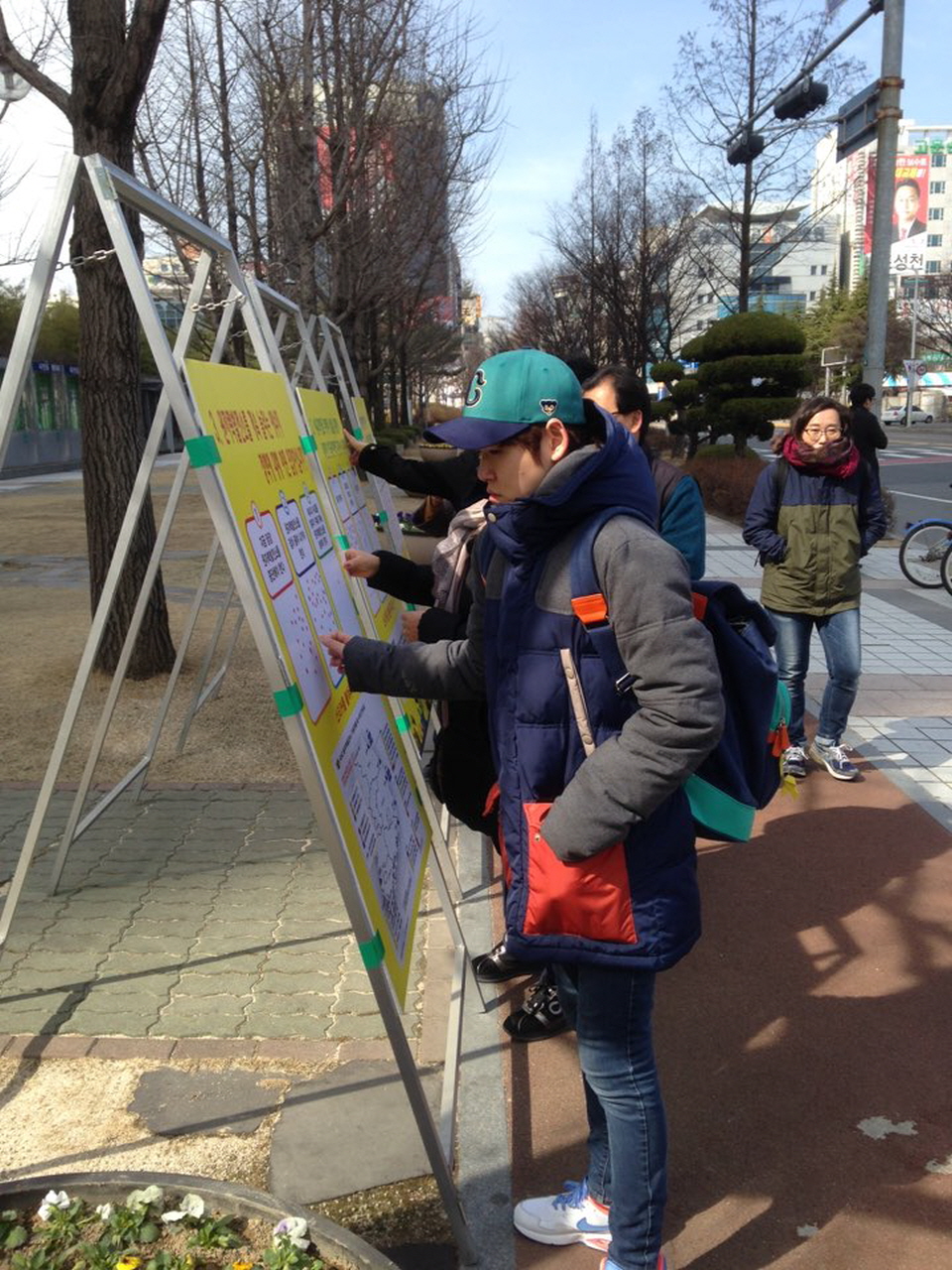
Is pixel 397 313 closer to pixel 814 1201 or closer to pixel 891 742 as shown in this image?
pixel 891 742

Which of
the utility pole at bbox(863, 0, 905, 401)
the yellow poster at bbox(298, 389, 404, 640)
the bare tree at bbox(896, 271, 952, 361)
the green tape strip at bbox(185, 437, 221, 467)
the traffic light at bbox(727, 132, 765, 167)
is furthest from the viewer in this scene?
the bare tree at bbox(896, 271, 952, 361)

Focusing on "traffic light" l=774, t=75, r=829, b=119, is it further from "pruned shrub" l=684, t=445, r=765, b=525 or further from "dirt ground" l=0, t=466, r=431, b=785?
"dirt ground" l=0, t=466, r=431, b=785

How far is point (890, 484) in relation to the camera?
2669 cm

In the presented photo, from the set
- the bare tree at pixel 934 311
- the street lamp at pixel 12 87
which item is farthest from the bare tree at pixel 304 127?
the bare tree at pixel 934 311

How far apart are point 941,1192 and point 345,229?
44.1 feet

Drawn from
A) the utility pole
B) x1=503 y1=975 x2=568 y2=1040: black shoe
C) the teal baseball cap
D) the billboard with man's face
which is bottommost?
x1=503 y1=975 x2=568 y2=1040: black shoe

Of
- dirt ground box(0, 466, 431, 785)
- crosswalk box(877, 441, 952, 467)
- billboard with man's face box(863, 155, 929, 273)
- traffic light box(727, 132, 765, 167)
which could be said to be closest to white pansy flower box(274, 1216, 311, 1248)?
dirt ground box(0, 466, 431, 785)

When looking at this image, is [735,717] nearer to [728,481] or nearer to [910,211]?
[728,481]

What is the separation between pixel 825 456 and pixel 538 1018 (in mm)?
3069

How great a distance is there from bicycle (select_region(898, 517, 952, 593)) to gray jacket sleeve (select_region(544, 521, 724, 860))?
10581mm

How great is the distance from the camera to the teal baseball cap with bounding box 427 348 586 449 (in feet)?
6.54

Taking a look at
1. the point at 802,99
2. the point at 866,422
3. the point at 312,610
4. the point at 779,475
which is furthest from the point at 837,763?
the point at 802,99

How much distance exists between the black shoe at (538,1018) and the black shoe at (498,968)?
0.18m

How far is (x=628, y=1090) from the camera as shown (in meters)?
2.09
